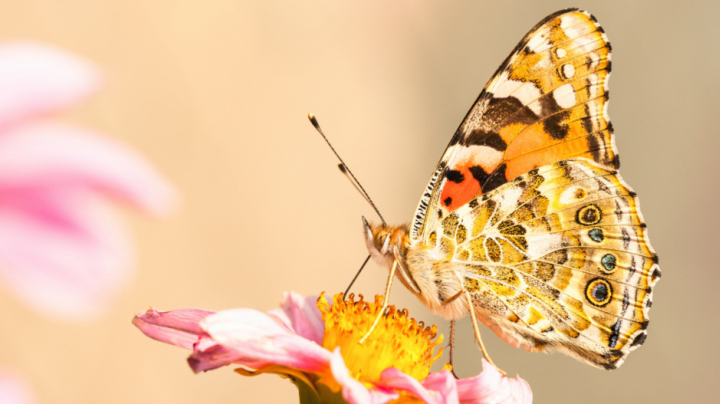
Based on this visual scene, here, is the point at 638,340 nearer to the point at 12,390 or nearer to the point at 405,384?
the point at 405,384

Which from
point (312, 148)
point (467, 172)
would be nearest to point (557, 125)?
point (467, 172)

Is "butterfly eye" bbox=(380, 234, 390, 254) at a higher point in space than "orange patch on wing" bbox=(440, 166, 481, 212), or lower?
lower

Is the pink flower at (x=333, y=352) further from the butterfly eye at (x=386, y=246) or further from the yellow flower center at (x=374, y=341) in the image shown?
the butterfly eye at (x=386, y=246)

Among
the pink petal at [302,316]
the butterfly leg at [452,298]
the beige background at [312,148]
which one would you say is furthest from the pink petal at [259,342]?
the beige background at [312,148]

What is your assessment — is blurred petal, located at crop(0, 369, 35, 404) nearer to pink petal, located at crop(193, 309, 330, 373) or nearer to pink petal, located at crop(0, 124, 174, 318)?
pink petal, located at crop(0, 124, 174, 318)

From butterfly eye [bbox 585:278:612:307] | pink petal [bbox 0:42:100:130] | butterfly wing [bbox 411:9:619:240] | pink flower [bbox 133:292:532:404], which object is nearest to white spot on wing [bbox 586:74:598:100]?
butterfly wing [bbox 411:9:619:240]
